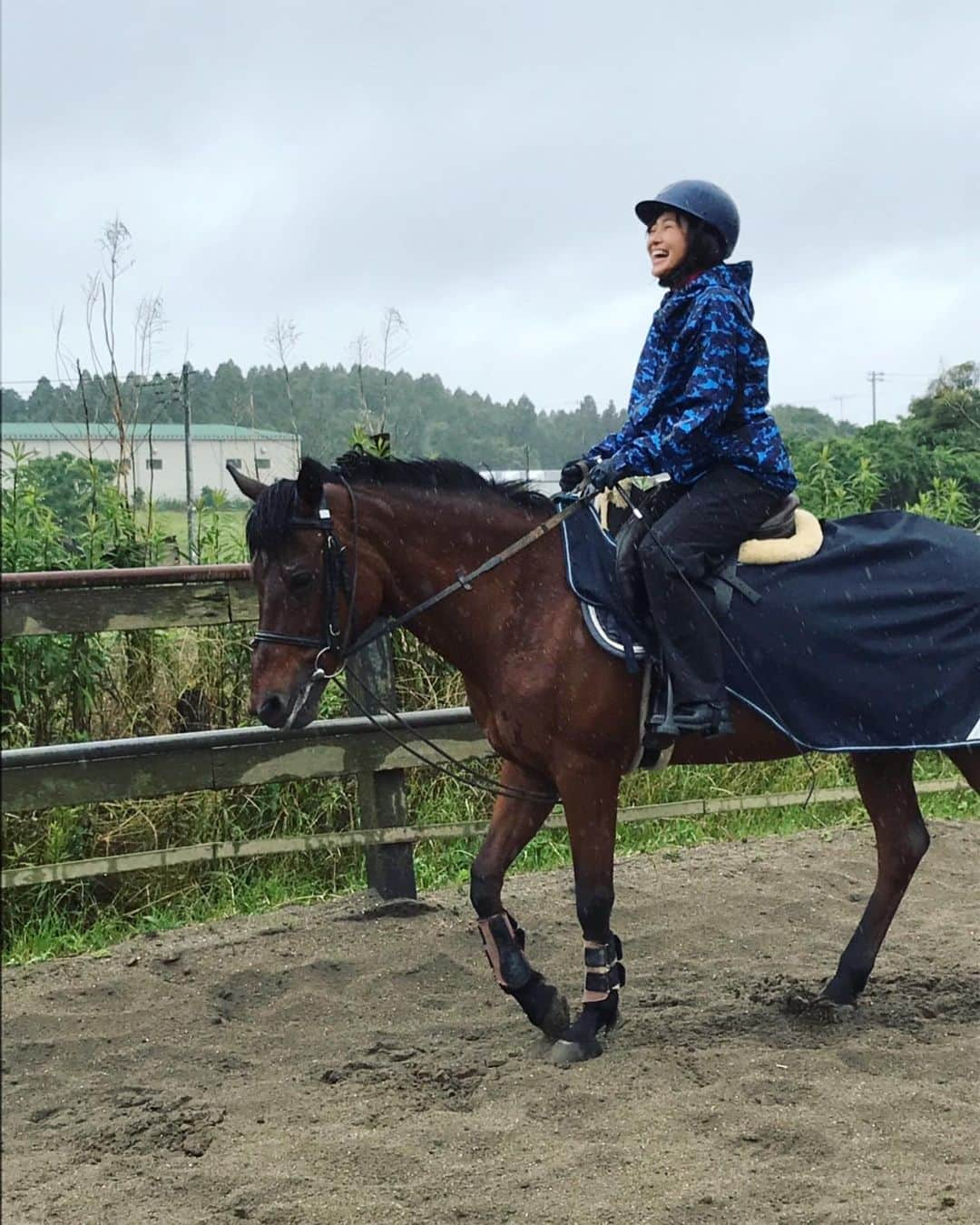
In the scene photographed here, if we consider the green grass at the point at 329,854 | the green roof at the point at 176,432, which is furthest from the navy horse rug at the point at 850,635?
the green roof at the point at 176,432

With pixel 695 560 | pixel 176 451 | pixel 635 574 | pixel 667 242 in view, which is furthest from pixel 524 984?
pixel 176 451

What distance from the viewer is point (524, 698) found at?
4.27m

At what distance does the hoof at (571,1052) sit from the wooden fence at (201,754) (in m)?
1.15

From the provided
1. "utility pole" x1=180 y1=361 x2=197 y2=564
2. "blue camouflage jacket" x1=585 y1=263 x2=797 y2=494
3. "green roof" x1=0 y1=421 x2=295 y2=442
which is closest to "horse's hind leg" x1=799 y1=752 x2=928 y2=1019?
"blue camouflage jacket" x1=585 y1=263 x2=797 y2=494

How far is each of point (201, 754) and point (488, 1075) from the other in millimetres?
1834

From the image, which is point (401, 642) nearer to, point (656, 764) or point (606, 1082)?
point (656, 764)

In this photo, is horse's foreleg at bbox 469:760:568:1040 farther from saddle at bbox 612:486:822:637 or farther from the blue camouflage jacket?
the blue camouflage jacket

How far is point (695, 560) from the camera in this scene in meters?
4.25

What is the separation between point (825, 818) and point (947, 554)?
3.03 meters

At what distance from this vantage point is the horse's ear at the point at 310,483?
4.05 metres

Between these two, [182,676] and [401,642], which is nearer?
[182,676]

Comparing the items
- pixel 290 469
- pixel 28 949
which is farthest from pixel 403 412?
pixel 28 949

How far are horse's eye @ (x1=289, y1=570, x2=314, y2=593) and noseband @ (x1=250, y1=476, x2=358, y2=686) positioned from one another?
49 millimetres

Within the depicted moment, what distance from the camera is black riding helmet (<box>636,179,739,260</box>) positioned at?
14.1 ft
